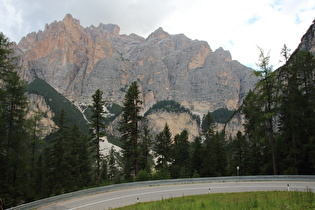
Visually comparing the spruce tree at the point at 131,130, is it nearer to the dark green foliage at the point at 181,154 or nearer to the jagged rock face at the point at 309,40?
the dark green foliage at the point at 181,154

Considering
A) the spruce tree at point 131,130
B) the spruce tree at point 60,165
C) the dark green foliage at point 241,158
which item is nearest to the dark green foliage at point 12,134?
the spruce tree at point 60,165

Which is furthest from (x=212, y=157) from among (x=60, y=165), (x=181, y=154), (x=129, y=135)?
(x=60, y=165)

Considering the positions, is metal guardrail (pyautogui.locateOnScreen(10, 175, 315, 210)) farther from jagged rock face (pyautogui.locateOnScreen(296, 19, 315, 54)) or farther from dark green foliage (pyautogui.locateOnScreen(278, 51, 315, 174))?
jagged rock face (pyautogui.locateOnScreen(296, 19, 315, 54))

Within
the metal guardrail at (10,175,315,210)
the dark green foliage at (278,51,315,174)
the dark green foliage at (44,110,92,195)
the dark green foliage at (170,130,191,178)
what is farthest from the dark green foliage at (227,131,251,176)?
the dark green foliage at (44,110,92,195)

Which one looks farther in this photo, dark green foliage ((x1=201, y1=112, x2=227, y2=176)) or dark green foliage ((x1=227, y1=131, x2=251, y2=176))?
dark green foliage ((x1=201, y1=112, x2=227, y2=176))

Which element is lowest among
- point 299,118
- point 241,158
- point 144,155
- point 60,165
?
point 241,158

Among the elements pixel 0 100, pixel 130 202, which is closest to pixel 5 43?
pixel 0 100

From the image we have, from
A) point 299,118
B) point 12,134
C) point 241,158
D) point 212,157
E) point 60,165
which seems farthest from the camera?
point 212,157

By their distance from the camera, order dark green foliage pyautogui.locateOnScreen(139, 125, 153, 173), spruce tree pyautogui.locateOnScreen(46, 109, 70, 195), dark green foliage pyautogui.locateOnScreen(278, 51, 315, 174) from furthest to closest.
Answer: spruce tree pyautogui.locateOnScreen(46, 109, 70, 195)
dark green foliage pyautogui.locateOnScreen(139, 125, 153, 173)
dark green foliage pyautogui.locateOnScreen(278, 51, 315, 174)

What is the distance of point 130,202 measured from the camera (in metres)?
14.5

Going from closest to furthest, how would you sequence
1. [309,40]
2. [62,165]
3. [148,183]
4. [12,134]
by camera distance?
[12,134] → [148,183] → [62,165] → [309,40]

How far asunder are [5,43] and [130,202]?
47.4 ft

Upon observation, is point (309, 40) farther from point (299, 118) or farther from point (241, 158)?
point (299, 118)

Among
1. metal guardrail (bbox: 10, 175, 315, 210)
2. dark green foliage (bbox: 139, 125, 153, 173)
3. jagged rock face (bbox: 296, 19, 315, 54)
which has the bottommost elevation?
metal guardrail (bbox: 10, 175, 315, 210)
